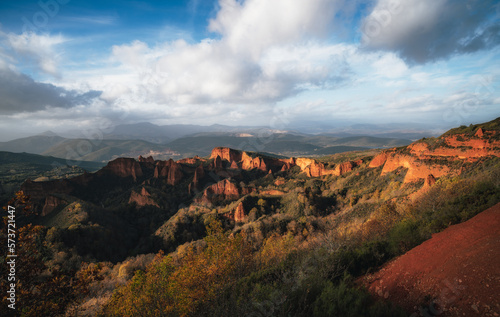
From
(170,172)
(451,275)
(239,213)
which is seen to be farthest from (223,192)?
(451,275)

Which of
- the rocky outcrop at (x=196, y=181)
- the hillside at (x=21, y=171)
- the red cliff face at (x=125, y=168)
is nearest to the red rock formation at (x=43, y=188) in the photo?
the hillside at (x=21, y=171)

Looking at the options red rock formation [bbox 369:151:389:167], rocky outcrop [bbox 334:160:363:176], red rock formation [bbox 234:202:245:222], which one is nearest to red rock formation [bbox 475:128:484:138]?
red rock formation [bbox 369:151:389:167]

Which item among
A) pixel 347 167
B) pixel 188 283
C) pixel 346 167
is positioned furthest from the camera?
pixel 346 167

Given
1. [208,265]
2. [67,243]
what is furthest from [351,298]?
[67,243]

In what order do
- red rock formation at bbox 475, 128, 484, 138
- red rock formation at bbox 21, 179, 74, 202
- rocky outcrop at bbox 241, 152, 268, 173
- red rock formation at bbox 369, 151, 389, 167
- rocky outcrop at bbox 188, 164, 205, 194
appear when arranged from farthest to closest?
rocky outcrop at bbox 241, 152, 268, 173 < rocky outcrop at bbox 188, 164, 205, 194 < red rock formation at bbox 369, 151, 389, 167 < red rock formation at bbox 21, 179, 74, 202 < red rock formation at bbox 475, 128, 484, 138

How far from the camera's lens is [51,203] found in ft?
185

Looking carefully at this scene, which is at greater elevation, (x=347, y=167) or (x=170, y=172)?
(x=347, y=167)

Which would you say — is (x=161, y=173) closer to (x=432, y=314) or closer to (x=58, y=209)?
(x=58, y=209)

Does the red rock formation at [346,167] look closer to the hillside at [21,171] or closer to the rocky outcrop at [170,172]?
the rocky outcrop at [170,172]

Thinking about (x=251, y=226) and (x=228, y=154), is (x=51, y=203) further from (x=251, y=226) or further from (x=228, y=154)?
(x=228, y=154)

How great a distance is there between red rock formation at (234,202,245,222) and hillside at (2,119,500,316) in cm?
30

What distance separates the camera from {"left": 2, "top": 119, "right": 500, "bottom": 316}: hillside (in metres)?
10.1

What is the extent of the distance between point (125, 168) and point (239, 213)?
6495 centimetres

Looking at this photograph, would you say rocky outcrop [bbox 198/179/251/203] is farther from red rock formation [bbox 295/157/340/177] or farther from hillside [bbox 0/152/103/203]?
hillside [bbox 0/152/103/203]
